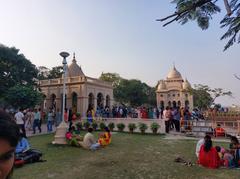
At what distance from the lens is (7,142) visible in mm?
1051

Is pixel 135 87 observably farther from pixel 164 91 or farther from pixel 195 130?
pixel 195 130

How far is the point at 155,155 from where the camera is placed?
8.87m

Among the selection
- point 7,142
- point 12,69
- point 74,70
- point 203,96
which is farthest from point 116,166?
point 203,96

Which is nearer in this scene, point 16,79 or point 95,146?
point 95,146

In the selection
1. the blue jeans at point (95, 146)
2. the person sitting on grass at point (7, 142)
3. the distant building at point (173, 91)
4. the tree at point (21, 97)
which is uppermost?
the distant building at point (173, 91)

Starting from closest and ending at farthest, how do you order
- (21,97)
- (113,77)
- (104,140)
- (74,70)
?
1. (104,140)
2. (21,97)
3. (74,70)
4. (113,77)

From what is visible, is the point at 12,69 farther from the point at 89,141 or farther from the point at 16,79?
the point at 89,141

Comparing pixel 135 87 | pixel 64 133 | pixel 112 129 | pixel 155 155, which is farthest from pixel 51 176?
pixel 135 87

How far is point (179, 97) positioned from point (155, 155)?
50.4 metres

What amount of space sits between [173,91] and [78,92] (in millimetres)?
32906

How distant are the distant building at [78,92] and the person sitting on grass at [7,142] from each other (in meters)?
27.8

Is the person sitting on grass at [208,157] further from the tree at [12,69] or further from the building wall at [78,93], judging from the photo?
the tree at [12,69]

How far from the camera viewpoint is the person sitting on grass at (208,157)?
7566 mm

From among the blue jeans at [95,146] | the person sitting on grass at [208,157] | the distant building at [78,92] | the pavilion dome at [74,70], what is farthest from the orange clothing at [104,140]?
the pavilion dome at [74,70]
